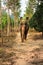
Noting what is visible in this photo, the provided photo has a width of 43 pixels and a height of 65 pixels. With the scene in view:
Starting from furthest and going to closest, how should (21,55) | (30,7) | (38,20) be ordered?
(30,7) → (38,20) → (21,55)

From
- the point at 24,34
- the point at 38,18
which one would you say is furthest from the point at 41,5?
the point at 24,34

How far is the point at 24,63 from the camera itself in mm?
9211

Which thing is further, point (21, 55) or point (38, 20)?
point (38, 20)

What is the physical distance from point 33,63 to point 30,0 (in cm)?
5511

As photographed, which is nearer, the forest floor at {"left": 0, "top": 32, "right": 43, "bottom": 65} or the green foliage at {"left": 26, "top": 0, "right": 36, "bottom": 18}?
the forest floor at {"left": 0, "top": 32, "right": 43, "bottom": 65}

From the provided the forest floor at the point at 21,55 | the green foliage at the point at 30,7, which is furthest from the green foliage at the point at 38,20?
the green foliage at the point at 30,7

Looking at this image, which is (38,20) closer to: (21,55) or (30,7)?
(21,55)

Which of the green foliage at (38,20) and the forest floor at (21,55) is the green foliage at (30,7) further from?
the forest floor at (21,55)

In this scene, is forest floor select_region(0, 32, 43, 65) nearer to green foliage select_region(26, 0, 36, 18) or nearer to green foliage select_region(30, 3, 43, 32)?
green foliage select_region(30, 3, 43, 32)

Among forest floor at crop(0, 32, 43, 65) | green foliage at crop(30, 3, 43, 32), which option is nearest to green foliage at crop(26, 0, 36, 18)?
green foliage at crop(30, 3, 43, 32)

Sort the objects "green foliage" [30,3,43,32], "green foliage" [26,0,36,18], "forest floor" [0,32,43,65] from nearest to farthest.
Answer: "forest floor" [0,32,43,65], "green foliage" [30,3,43,32], "green foliage" [26,0,36,18]

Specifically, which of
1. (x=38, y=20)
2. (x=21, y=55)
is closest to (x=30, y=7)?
(x=38, y=20)

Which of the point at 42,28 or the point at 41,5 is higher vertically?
the point at 41,5

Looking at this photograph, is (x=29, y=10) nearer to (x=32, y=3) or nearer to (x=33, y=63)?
(x=32, y=3)
